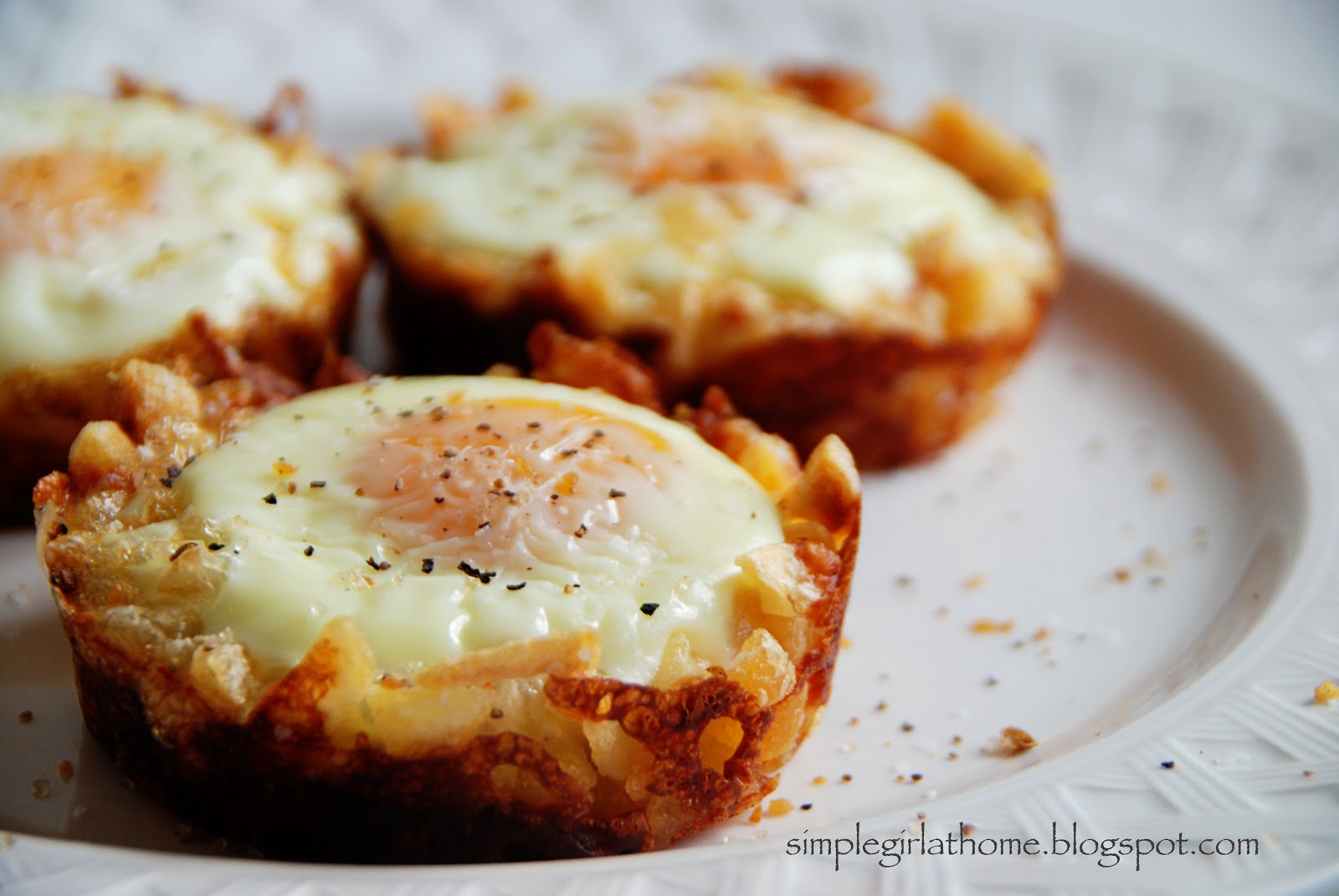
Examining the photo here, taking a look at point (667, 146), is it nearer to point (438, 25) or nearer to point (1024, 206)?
point (1024, 206)

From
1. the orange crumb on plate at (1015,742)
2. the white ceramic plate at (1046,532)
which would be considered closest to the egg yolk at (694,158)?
the white ceramic plate at (1046,532)

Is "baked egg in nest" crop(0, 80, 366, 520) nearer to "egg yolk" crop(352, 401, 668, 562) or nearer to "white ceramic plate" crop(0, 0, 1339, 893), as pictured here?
"white ceramic plate" crop(0, 0, 1339, 893)

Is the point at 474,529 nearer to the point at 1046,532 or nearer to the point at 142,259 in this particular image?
the point at 142,259

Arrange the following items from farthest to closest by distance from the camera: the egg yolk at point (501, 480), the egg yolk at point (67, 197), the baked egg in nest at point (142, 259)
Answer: the egg yolk at point (67, 197) < the baked egg in nest at point (142, 259) < the egg yolk at point (501, 480)

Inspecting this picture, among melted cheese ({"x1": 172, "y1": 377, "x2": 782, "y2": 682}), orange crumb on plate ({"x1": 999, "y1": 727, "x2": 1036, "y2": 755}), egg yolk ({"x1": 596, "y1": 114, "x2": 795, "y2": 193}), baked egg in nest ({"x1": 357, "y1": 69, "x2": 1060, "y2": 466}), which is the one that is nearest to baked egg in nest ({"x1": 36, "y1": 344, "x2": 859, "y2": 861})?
melted cheese ({"x1": 172, "y1": 377, "x2": 782, "y2": 682})

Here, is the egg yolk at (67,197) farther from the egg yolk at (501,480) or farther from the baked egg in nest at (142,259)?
the egg yolk at (501,480)

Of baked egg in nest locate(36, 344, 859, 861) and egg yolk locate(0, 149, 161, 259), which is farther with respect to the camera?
egg yolk locate(0, 149, 161, 259)
